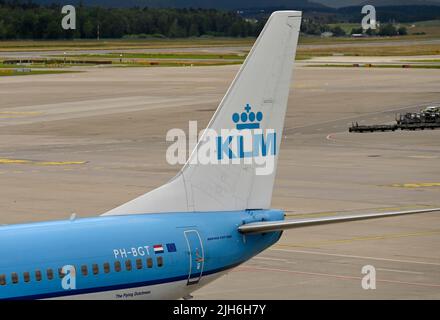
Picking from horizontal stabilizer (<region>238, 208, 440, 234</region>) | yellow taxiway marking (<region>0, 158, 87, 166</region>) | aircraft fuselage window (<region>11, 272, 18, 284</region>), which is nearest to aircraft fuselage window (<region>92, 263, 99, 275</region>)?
aircraft fuselage window (<region>11, 272, 18, 284</region>)

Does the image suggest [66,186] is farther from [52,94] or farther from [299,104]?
[52,94]

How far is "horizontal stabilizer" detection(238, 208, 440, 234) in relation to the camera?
81.1 ft

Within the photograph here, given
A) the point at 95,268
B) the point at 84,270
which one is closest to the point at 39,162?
the point at 95,268

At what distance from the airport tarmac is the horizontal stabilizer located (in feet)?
18.9

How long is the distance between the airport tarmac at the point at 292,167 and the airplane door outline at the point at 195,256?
6.57m

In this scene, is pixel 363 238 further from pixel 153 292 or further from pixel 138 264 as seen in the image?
pixel 138 264

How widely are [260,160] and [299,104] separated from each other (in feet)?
297

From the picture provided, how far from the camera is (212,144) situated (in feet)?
86.5

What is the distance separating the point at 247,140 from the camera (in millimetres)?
26703

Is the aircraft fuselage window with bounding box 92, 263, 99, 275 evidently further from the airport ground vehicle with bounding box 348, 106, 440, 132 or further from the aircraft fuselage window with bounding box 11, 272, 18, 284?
the airport ground vehicle with bounding box 348, 106, 440, 132

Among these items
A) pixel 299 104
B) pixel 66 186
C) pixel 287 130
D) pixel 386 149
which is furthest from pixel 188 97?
pixel 66 186

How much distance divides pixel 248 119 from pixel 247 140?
484 millimetres

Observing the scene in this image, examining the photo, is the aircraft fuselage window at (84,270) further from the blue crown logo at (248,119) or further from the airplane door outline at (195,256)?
the blue crown logo at (248,119)
